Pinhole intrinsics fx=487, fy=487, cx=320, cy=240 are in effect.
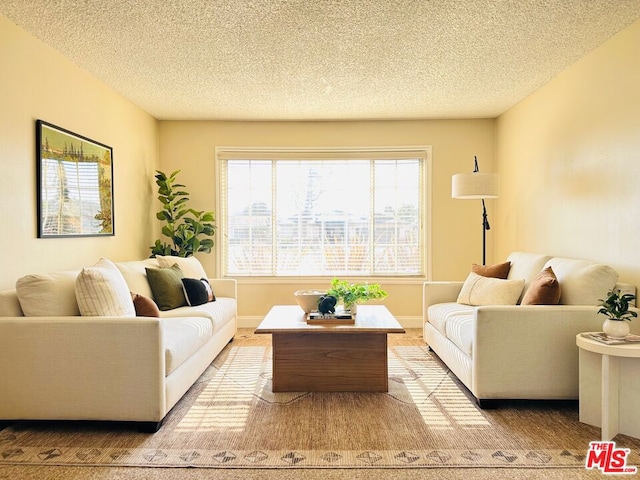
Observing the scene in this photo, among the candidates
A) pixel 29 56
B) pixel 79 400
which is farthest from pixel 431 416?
pixel 29 56

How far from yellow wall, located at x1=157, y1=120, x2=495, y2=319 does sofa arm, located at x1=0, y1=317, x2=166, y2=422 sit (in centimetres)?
317

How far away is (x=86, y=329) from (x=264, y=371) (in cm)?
161

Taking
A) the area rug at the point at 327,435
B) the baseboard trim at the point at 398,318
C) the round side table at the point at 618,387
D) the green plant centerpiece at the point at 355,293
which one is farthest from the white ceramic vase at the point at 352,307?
the baseboard trim at the point at 398,318

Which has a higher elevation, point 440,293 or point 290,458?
point 440,293

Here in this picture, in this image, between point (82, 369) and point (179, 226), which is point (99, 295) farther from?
point (179, 226)

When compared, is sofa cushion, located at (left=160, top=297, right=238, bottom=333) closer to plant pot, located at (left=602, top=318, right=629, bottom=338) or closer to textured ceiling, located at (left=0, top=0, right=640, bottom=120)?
textured ceiling, located at (left=0, top=0, right=640, bottom=120)

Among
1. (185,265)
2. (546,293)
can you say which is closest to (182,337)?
(185,265)

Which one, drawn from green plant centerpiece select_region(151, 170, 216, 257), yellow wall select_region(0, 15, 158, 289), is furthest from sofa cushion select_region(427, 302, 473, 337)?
yellow wall select_region(0, 15, 158, 289)

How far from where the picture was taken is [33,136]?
3.37 m

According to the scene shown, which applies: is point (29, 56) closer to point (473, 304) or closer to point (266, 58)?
point (266, 58)

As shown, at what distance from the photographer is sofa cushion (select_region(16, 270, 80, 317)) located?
285cm

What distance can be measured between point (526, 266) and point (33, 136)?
3.90 metres

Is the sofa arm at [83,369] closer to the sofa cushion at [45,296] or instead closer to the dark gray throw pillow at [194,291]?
the sofa cushion at [45,296]

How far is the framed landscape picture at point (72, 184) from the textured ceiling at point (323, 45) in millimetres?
640
